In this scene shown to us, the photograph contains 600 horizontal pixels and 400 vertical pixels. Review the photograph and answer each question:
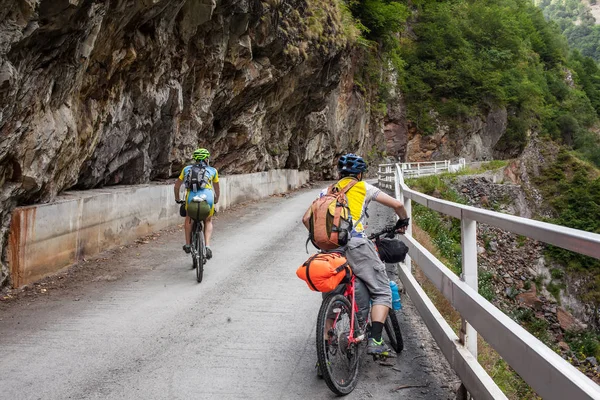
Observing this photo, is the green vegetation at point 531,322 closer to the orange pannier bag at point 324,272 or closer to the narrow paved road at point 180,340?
the narrow paved road at point 180,340

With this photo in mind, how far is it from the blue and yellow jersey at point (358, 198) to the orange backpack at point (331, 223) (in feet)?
0.37

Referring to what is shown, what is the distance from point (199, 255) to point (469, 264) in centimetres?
489

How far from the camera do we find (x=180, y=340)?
494 centimetres

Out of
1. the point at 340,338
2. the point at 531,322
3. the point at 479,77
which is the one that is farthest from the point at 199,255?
the point at 479,77

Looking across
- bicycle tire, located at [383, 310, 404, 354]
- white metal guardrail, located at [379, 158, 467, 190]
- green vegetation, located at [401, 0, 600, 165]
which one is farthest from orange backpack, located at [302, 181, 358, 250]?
green vegetation, located at [401, 0, 600, 165]

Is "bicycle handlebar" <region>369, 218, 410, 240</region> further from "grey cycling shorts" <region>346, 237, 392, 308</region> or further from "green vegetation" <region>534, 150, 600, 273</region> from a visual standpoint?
"green vegetation" <region>534, 150, 600, 273</region>

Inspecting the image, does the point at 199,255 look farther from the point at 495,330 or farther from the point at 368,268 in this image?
the point at 495,330

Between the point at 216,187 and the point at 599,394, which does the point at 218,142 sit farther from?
the point at 599,394

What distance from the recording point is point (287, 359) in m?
4.46

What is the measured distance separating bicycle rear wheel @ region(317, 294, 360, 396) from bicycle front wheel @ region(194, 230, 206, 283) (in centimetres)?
395

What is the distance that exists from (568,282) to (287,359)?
14020 mm

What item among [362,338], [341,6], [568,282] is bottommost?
[568,282]

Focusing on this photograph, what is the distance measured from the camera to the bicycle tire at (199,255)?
738 cm

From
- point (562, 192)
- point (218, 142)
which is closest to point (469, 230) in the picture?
point (218, 142)
